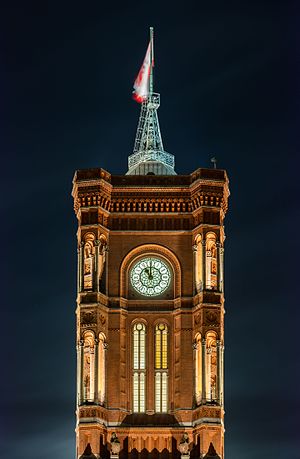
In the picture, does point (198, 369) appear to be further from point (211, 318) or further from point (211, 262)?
point (211, 262)

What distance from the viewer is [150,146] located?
385 ft

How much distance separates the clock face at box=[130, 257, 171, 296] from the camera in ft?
357

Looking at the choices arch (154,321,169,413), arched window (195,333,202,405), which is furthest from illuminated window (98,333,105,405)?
arched window (195,333,202,405)

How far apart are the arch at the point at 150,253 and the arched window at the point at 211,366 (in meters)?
4.58

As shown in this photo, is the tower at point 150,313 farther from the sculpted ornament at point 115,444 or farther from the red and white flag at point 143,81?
the red and white flag at point 143,81

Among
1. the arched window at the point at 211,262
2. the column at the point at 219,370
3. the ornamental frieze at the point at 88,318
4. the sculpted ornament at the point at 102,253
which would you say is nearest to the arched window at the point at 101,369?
the ornamental frieze at the point at 88,318

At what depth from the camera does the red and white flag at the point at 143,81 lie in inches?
4569

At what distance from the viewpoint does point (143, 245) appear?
10938cm

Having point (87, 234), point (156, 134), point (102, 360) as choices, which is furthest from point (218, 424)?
point (156, 134)

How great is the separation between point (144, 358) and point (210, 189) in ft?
39.8

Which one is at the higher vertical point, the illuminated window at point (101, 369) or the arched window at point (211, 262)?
the arched window at point (211, 262)

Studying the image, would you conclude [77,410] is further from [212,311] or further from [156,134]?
[156,134]

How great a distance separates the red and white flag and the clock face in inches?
541

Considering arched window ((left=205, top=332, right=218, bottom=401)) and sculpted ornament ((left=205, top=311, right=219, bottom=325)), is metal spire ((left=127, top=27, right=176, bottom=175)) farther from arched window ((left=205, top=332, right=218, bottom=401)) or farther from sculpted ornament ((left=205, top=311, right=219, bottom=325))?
arched window ((left=205, top=332, right=218, bottom=401))
